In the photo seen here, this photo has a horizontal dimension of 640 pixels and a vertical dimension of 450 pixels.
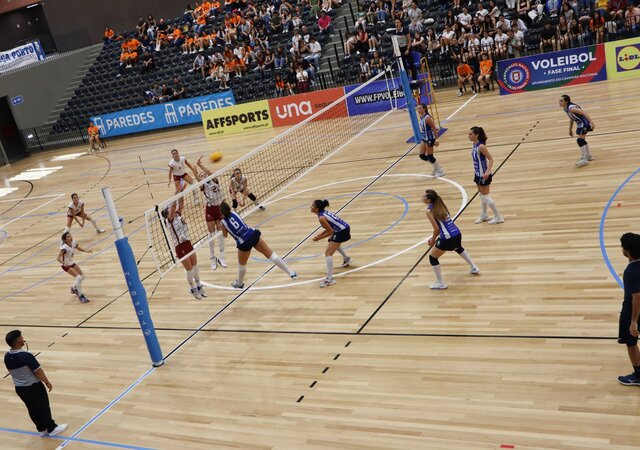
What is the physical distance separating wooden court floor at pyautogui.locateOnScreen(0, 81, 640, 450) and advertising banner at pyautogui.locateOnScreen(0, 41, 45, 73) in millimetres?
27987

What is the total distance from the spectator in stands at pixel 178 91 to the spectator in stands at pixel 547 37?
62.3 ft

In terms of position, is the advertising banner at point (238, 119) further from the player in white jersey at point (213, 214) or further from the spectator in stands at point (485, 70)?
the player in white jersey at point (213, 214)

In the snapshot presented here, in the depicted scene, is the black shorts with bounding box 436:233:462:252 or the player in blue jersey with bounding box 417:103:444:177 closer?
the black shorts with bounding box 436:233:462:252

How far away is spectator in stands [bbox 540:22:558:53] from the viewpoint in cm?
2458

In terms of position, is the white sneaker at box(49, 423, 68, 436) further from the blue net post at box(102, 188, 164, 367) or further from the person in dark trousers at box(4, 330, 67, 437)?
the blue net post at box(102, 188, 164, 367)

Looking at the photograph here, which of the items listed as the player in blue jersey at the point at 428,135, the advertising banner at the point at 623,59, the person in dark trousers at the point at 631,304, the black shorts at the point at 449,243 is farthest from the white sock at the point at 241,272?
the advertising banner at the point at 623,59

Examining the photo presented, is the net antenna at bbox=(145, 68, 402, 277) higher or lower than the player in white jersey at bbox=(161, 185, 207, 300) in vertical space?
lower

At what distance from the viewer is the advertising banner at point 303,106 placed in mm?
27359

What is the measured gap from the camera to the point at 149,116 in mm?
36656

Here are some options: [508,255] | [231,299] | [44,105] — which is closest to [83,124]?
[44,105]

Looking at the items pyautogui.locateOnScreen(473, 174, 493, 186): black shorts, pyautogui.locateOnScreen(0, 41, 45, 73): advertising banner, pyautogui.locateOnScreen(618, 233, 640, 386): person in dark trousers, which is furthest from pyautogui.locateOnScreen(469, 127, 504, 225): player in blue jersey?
pyautogui.locateOnScreen(0, 41, 45, 73): advertising banner

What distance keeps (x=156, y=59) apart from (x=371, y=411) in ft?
115

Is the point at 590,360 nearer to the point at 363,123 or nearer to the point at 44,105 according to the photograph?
the point at 363,123

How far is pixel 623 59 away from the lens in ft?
72.8
